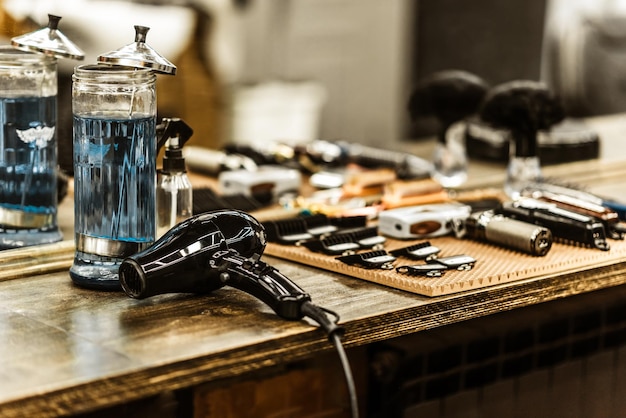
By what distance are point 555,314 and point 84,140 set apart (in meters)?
1.11

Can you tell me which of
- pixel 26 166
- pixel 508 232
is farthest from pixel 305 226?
pixel 26 166

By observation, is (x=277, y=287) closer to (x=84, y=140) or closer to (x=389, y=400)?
(x=84, y=140)

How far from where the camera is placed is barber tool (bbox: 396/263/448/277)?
1338mm

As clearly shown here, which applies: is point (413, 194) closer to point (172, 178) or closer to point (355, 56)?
point (172, 178)

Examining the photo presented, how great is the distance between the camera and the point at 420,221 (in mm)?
1575

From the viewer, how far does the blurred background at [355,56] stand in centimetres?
405

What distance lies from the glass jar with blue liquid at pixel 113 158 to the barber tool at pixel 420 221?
429mm

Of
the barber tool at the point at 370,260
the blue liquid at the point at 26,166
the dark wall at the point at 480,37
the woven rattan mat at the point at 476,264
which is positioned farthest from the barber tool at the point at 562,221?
the dark wall at the point at 480,37

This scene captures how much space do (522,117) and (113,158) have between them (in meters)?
0.87

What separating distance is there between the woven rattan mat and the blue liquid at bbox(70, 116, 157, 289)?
263mm

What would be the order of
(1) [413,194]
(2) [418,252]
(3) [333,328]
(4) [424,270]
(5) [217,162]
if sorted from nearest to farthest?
(3) [333,328]
(4) [424,270]
(2) [418,252]
(1) [413,194]
(5) [217,162]

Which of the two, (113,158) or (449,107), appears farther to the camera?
(449,107)

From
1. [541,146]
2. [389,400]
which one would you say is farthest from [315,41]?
[389,400]

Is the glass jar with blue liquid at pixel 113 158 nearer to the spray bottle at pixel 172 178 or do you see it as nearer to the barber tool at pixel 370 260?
the spray bottle at pixel 172 178
